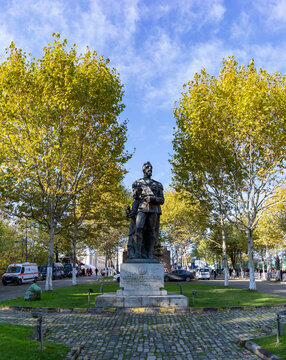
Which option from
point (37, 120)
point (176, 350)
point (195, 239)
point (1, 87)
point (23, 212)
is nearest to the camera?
point (176, 350)

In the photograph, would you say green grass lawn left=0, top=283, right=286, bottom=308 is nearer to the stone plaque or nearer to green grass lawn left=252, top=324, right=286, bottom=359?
the stone plaque

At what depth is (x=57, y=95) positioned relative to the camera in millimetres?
17031

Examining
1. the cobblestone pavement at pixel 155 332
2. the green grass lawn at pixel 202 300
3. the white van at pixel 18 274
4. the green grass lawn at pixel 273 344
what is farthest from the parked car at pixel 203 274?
the green grass lawn at pixel 273 344

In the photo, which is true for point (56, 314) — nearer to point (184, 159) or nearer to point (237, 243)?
point (184, 159)

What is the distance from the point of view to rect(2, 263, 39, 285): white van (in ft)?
105

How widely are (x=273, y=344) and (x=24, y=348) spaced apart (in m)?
4.69

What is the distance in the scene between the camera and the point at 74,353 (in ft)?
19.3

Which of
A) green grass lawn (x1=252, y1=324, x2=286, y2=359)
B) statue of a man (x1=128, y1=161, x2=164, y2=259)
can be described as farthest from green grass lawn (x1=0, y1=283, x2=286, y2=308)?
green grass lawn (x1=252, y1=324, x2=286, y2=359)

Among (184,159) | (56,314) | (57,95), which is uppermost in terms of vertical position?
(57,95)

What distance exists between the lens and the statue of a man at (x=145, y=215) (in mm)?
11914

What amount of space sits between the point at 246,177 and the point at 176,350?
16.1 metres

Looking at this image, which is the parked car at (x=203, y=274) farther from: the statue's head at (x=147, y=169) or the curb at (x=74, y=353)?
the curb at (x=74, y=353)

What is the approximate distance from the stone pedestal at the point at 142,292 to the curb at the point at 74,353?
431 cm

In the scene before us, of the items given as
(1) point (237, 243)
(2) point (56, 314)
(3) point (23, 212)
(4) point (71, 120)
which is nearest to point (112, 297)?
(2) point (56, 314)
